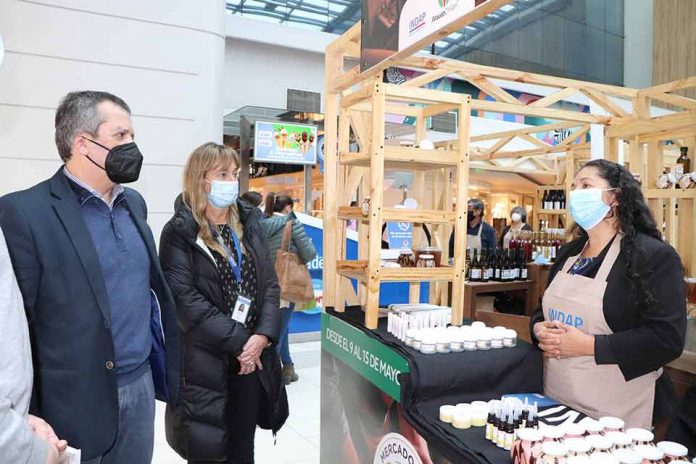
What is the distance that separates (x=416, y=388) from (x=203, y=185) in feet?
4.12

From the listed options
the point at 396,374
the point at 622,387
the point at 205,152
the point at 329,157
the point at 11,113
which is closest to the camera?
the point at 622,387

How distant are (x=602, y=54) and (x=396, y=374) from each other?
16.1 m

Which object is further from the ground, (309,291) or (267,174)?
(267,174)

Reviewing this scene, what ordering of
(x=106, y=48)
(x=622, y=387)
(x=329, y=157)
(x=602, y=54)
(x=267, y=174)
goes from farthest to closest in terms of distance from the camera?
(x=602, y=54)
(x=267, y=174)
(x=106, y=48)
(x=329, y=157)
(x=622, y=387)

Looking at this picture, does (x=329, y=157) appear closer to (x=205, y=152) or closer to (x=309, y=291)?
(x=205, y=152)

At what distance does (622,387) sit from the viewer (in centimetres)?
187

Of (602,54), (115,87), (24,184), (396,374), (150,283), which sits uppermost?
(602,54)

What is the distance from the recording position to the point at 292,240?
4.22m

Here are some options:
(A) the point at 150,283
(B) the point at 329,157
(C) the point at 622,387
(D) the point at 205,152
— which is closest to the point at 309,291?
(B) the point at 329,157

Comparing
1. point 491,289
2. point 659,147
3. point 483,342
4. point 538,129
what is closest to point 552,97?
point 659,147

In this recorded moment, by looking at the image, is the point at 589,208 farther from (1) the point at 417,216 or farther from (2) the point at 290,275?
(2) the point at 290,275

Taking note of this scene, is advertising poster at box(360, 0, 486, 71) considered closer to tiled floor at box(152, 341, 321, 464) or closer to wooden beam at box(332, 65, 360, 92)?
wooden beam at box(332, 65, 360, 92)

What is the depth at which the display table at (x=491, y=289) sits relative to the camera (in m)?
5.28

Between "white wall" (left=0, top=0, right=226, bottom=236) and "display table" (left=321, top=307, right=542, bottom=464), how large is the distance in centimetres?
239
